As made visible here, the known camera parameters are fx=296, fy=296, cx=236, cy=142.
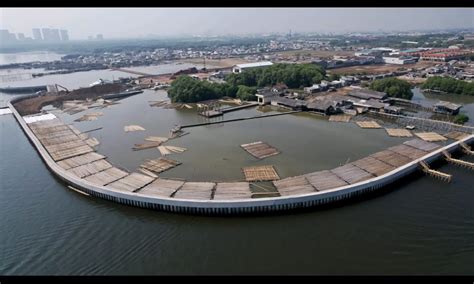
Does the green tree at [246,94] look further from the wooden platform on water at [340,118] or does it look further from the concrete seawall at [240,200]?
the concrete seawall at [240,200]

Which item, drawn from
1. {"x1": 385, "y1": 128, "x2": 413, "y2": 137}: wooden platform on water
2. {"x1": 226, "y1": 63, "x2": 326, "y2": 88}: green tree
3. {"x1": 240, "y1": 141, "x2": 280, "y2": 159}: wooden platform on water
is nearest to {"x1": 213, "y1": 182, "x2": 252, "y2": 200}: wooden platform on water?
{"x1": 240, "y1": 141, "x2": 280, "y2": 159}: wooden platform on water

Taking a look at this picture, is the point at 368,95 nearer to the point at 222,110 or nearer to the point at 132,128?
the point at 222,110

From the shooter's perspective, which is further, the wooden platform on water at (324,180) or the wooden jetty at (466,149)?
the wooden jetty at (466,149)

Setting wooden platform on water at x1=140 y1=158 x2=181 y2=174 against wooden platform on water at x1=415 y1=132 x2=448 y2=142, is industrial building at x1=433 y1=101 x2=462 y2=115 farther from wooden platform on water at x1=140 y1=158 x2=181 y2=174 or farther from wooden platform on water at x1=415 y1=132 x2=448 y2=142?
wooden platform on water at x1=140 y1=158 x2=181 y2=174

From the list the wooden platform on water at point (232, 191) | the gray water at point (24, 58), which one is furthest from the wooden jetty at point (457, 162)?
the gray water at point (24, 58)

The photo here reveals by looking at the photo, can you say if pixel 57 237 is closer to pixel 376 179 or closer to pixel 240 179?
pixel 240 179

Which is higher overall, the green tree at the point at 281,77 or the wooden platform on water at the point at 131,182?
the green tree at the point at 281,77

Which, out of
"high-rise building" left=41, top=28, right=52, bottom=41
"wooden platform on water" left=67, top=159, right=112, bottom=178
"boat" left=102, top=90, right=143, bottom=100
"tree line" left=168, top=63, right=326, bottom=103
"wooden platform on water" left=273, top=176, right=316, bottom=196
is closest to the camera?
"wooden platform on water" left=273, top=176, right=316, bottom=196
